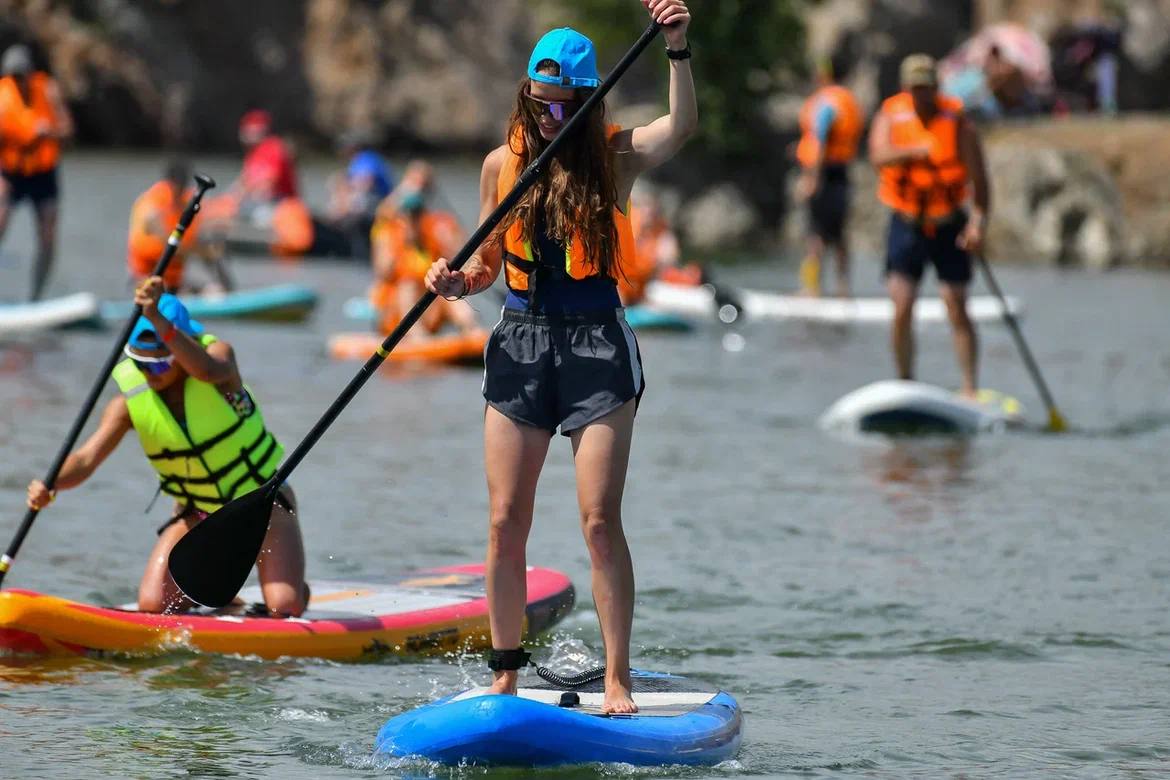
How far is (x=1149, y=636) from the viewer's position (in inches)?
267

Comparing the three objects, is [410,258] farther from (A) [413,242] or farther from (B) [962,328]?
(B) [962,328]

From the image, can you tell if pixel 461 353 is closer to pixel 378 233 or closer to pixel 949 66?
pixel 378 233

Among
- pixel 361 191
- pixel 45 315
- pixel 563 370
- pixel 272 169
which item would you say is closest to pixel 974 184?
pixel 563 370

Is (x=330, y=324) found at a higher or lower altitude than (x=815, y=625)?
higher

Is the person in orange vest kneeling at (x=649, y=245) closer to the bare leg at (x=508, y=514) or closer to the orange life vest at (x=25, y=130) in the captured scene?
the orange life vest at (x=25, y=130)

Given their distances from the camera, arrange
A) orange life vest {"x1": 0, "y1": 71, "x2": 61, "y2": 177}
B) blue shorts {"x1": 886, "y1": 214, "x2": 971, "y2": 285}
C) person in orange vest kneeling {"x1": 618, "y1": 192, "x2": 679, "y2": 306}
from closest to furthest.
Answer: blue shorts {"x1": 886, "y1": 214, "x2": 971, "y2": 285} → orange life vest {"x1": 0, "y1": 71, "x2": 61, "y2": 177} → person in orange vest kneeling {"x1": 618, "y1": 192, "x2": 679, "y2": 306}

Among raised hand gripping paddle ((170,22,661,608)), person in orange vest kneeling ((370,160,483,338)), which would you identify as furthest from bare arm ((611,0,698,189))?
person in orange vest kneeling ((370,160,483,338))

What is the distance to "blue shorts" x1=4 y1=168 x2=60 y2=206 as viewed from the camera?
14.0 m

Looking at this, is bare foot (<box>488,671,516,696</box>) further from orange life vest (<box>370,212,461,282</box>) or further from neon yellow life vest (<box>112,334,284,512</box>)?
orange life vest (<box>370,212,461,282</box>)

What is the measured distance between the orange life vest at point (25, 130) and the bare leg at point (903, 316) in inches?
242

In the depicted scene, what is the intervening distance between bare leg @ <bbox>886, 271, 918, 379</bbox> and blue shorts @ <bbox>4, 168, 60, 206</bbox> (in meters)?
6.21

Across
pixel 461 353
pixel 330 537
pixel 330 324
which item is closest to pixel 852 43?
pixel 330 324

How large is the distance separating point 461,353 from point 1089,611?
685 cm

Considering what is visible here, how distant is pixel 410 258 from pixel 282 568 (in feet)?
23.7
